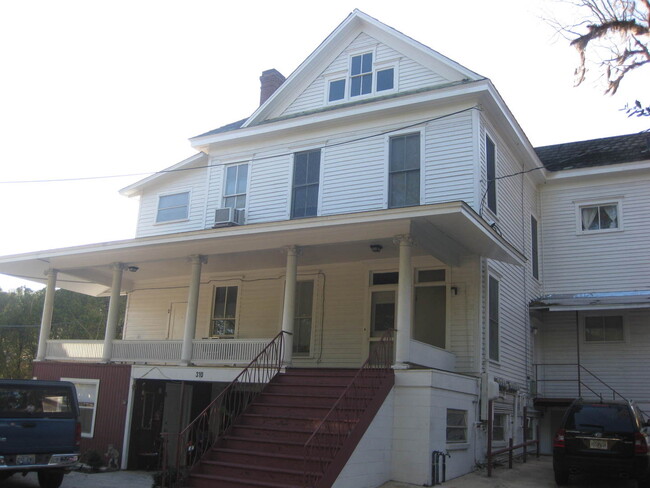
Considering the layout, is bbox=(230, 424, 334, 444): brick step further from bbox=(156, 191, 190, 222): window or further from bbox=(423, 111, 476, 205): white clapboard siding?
bbox=(156, 191, 190, 222): window

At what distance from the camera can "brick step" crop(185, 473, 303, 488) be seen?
382 inches

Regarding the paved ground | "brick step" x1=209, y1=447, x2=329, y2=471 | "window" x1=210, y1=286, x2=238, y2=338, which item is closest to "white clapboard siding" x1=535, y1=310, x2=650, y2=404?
the paved ground

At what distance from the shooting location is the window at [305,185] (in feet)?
55.0

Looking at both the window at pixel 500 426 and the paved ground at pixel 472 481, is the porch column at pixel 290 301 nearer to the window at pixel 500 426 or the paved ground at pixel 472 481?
the paved ground at pixel 472 481

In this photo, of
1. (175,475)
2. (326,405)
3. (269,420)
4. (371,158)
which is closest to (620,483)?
(326,405)

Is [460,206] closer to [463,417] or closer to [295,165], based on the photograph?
[463,417]

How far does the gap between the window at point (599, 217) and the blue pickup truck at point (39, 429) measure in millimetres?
14853

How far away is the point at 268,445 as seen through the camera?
10.7 meters

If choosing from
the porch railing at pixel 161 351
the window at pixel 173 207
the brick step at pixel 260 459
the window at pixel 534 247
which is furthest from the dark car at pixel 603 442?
the window at pixel 173 207

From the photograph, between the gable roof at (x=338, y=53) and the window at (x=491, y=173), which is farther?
the gable roof at (x=338, y=53)

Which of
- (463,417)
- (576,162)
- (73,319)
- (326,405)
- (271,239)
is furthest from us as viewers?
(73,319)

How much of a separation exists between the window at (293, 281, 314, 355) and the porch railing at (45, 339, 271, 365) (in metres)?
2.39

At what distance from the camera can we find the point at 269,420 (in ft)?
37.3

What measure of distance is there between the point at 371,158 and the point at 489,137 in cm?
296
